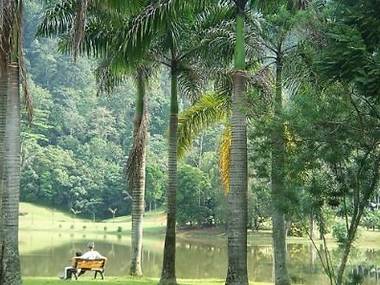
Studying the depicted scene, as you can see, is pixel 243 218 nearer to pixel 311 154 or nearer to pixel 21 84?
pixel 311 154

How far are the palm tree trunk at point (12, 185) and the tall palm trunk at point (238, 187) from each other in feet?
13.2

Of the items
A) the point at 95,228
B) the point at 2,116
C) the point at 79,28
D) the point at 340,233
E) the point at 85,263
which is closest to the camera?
the point at 79,28

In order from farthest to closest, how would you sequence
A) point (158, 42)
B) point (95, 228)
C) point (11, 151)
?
point (95, 228) < point (158, 42) < point (11, 151)

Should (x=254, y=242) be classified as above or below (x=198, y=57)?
below

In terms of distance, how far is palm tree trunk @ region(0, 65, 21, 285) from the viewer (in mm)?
11508

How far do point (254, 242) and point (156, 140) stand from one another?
3706 centimetres

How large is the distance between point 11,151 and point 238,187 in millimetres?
4322

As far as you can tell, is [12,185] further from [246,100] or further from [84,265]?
[84,265]

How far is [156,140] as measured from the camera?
86250mm

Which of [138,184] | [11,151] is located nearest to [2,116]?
[11,151]

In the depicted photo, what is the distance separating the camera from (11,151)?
459 inches

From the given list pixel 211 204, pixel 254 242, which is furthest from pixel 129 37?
pixel 211 204

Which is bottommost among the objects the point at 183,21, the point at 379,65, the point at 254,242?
the point at 254,242

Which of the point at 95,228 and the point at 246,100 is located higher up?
the point at 246,100
